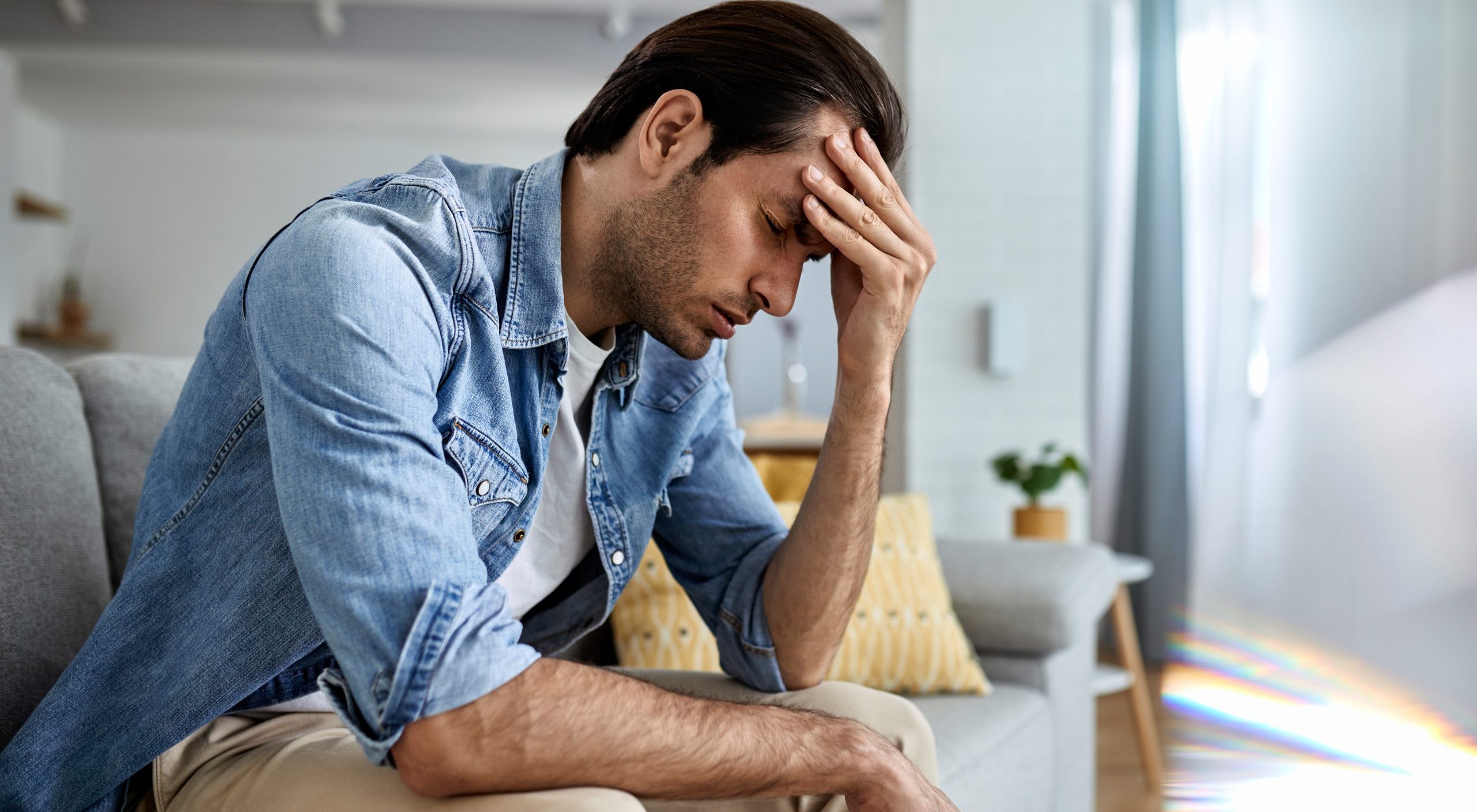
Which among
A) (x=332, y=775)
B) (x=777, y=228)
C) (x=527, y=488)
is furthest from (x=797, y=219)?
(x=332, y=775)

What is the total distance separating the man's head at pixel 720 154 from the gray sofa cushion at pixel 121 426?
64 cm

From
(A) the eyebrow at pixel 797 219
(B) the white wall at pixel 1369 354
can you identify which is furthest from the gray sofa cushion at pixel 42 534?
(B) the white wall at pixel 1369 354

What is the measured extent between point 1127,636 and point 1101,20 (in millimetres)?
2499

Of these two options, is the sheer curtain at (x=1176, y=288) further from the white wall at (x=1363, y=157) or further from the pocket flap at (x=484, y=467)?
the pocket flap at (x=484, y=467)

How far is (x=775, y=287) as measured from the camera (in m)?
1.07

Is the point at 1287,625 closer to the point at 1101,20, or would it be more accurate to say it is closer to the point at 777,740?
the point at 1101,20

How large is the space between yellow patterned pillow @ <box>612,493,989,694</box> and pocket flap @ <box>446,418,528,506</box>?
66cm

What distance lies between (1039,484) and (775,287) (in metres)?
2.15

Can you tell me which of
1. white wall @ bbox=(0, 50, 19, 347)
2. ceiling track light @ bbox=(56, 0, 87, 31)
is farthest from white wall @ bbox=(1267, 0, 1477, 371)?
white wall @ bbox=(0, 50, 19, 347)

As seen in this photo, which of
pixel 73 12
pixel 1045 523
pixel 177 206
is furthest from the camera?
pixel 177 206

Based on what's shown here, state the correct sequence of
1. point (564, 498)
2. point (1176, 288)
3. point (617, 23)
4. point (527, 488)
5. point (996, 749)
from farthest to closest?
point (617, 23), point (1176, 288), point (996, 749), point (564, 498), point (527, 488)

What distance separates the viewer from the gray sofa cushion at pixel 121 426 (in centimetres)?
131

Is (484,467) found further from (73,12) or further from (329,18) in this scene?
(73,12)

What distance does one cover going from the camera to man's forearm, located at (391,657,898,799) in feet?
2.48
